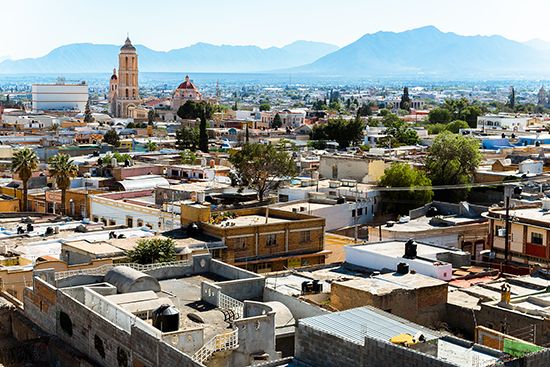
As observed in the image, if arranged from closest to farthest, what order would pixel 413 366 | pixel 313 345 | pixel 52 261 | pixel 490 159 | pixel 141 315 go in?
pixel 413 366 < pixel 313 345 < pixel 141 315 < pixel 52 261 < pixel 490 159

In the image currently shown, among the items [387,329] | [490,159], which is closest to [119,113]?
[490,159]

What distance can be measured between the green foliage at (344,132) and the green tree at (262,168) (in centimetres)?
4603

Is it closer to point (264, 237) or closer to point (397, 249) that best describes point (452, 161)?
point (264, 237)

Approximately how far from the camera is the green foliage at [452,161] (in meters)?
56.8

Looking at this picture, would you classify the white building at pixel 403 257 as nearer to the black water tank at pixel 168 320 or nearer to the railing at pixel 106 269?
the railing at pixel 106 269

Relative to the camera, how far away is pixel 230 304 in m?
23.9

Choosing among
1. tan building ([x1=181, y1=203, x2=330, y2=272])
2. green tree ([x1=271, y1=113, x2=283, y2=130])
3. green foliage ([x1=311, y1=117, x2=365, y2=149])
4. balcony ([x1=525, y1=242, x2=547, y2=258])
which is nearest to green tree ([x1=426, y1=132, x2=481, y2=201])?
tan building ([x1=181, y1=203, x2=330, y2=272])

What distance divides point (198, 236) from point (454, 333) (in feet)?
45.9

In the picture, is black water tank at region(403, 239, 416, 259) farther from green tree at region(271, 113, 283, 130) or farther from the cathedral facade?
the cathedral facade

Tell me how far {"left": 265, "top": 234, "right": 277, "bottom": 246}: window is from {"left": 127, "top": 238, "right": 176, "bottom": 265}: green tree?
6.16 m

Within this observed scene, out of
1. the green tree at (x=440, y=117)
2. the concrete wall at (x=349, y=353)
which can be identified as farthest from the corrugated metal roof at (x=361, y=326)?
the green tree at (x=440, y=117)

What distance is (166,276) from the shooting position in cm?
2719

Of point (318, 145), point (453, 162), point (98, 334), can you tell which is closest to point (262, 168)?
point (453, 162)

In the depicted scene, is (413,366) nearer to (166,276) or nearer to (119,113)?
(166,276)
